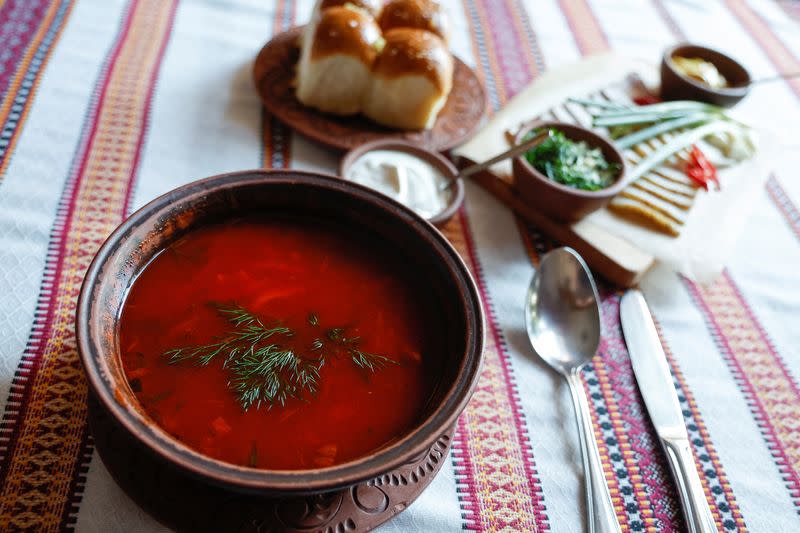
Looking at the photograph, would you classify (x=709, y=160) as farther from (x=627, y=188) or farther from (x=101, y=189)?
(x=101, y=189)

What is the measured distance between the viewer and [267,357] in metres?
1.11

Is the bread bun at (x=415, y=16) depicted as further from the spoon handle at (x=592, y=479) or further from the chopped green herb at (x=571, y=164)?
the spoon handle at (x=592, y=479)

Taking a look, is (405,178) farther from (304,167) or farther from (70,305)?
(70,305)

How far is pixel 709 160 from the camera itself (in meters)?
2.17

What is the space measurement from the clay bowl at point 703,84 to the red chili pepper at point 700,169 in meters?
0.31

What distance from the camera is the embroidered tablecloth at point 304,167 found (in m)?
1.20

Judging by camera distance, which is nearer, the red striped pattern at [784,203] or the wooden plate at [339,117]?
the wooden plate at [339,117]

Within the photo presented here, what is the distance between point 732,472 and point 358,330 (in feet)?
2.93

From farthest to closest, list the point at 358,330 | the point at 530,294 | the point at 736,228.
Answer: the point at 736,228
the point at 530,294
the point at 358,330

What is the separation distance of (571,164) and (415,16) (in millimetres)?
709

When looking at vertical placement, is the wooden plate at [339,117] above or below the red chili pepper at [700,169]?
below

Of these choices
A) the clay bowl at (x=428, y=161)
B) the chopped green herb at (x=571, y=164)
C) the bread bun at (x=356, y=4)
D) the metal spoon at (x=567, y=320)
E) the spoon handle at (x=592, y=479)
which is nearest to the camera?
the spoon handle at (x=592, y=479)

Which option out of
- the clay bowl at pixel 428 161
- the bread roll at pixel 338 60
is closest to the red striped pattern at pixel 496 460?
the clay bowl at pixel 428 161

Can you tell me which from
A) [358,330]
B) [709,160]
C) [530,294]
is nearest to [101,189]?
[358,330]
